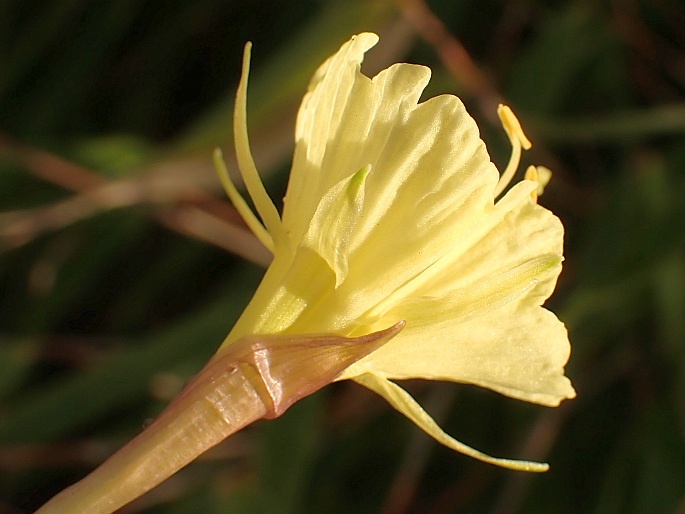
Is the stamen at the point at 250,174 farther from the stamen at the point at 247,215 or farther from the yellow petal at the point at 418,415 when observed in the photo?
the yellow petal at the point at 418,415

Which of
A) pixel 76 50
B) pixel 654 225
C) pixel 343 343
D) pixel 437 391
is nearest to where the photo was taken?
pixel 343 343

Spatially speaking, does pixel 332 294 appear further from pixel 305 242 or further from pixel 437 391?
pixel 437 391

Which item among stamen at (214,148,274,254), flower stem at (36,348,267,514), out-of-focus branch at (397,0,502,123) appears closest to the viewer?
flower stem at (36,348,267,514)

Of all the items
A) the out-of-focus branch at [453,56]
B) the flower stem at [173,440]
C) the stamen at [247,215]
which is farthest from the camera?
the out-of-focus branch at [453,56]

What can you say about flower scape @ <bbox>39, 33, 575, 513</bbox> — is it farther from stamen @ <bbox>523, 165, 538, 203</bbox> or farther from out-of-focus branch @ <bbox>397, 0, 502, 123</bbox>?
out-of-focus branch @ <bbox>397, 0, 502, 123</bbox>

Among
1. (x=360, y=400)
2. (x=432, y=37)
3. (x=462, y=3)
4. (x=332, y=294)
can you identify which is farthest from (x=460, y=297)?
(x=462, y=3)

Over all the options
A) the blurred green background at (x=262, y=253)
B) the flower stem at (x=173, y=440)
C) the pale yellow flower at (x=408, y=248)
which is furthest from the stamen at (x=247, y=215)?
the blurred green background at (x=262, y=253)

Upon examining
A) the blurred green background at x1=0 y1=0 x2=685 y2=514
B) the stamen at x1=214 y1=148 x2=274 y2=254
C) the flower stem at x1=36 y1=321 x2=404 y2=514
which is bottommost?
the blurred green background at x1=0 y1=0 x2=685 y2=514

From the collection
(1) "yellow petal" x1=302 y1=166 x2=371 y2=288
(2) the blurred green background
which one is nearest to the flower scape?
(1) "yellow petal" x1=302 y1=166 x2=371 y2=288
